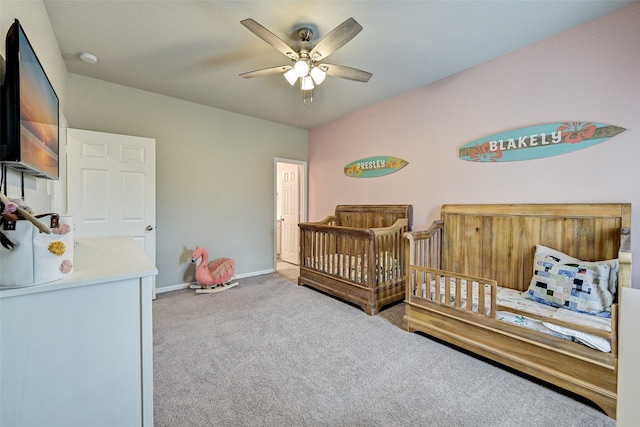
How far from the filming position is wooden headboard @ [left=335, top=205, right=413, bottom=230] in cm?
334

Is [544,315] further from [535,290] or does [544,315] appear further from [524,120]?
[524,120]

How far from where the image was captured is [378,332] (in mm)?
2375

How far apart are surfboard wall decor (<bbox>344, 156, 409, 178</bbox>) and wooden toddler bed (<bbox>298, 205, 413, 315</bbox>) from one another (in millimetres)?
468

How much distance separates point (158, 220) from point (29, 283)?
114 inches

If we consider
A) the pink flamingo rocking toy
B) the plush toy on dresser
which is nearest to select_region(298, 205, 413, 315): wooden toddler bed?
the pink flamingo rocking toy

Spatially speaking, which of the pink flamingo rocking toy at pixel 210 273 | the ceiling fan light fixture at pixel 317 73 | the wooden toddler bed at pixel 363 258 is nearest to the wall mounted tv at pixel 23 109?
the ceiling fan light fixture at pixel 317 73

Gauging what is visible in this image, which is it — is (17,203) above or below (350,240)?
above

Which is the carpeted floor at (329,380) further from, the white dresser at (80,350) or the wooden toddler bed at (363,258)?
the white dresser at (80,350)

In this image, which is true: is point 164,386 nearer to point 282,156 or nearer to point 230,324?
point 230,324

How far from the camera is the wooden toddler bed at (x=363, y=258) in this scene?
281 cm

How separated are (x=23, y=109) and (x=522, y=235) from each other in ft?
10.8

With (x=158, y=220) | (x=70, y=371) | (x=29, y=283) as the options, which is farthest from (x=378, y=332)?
(x=158, y=220)

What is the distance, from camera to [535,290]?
205cm

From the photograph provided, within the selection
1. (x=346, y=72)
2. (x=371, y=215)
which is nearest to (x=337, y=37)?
(x=346, y=72)
